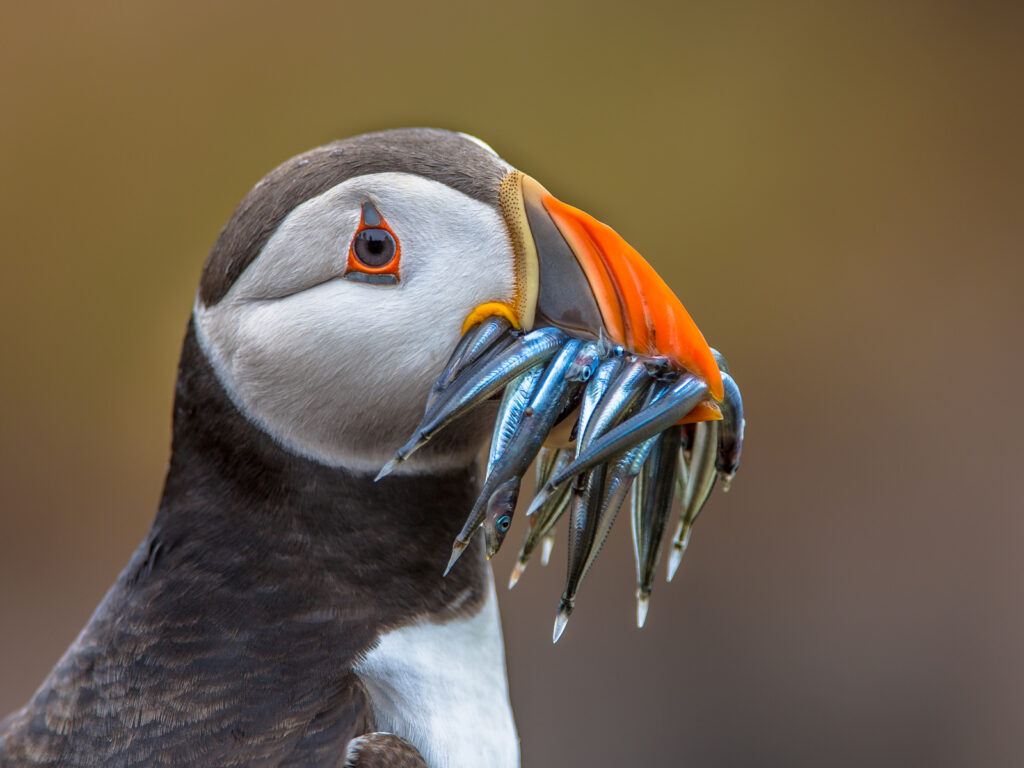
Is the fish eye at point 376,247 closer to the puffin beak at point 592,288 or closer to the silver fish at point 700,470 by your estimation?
the puffin beak at point 592,288

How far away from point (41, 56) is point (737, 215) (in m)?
3.72

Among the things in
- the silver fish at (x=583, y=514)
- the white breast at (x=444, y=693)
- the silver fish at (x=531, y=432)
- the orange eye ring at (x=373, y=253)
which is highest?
the orange eye ring at (x=373, y=253)

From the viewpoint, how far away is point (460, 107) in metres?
6.02

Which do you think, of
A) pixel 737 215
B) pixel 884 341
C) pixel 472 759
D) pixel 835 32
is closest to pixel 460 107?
pixel 737 215

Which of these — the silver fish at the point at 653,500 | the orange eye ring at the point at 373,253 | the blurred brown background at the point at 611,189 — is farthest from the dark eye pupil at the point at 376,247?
the blurred brown background at the point at 611,189

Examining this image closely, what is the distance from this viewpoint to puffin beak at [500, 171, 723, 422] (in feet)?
5.42

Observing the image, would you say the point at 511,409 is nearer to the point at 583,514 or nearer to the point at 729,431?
the point at 583,514

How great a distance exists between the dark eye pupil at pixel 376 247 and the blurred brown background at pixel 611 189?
396cm

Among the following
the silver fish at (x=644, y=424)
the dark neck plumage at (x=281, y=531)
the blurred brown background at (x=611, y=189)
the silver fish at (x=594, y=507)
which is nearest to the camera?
the silver fish at (x=644, y=424)

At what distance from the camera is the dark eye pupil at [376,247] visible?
5.65 ft

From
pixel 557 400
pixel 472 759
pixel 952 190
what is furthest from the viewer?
pixel 952 190

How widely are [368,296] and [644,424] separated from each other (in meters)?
0.47

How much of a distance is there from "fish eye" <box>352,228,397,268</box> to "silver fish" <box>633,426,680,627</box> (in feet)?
1.75

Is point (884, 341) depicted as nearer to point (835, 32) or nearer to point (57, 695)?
point (835, 32)
